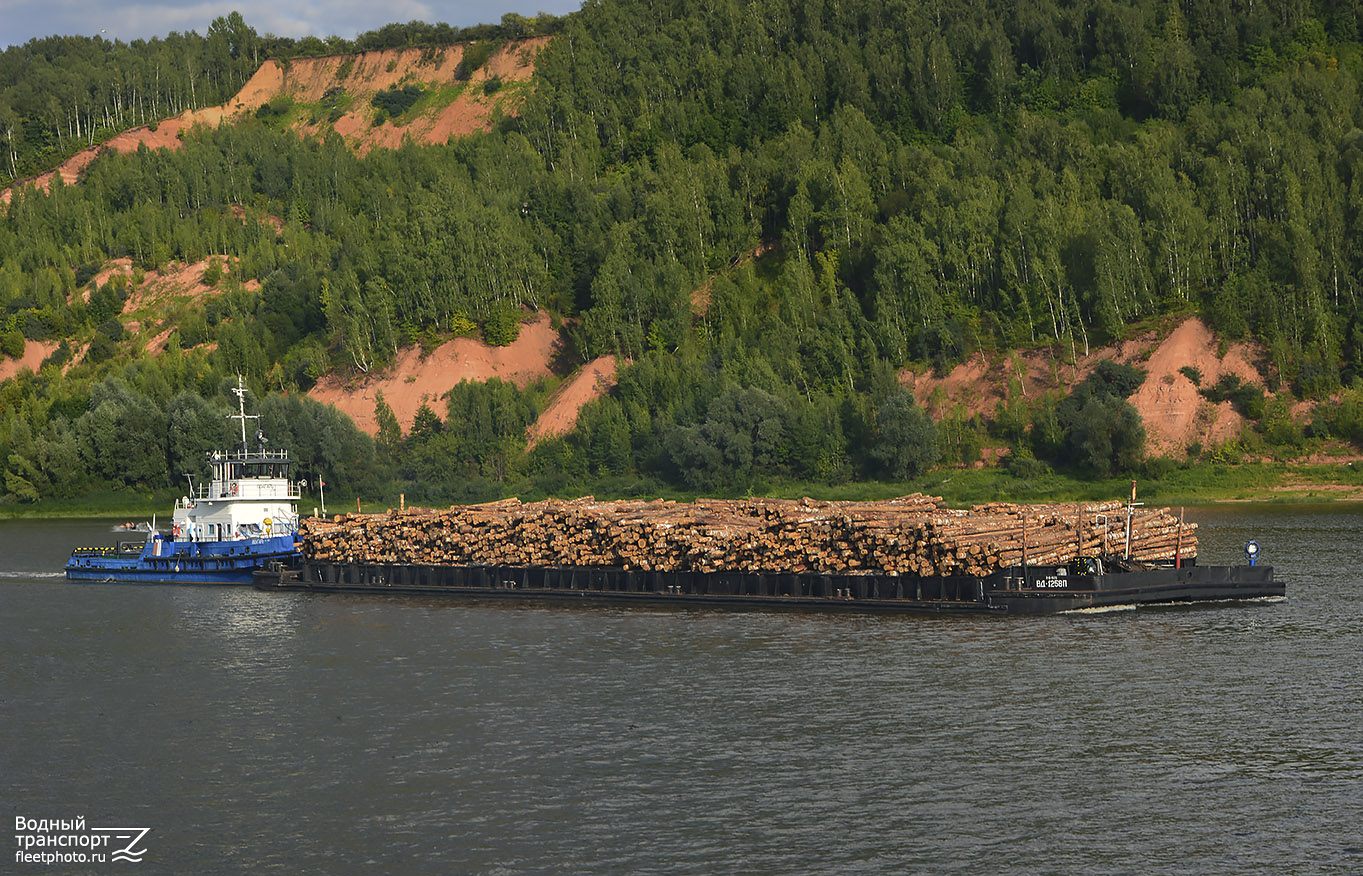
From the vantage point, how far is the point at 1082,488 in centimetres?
9919

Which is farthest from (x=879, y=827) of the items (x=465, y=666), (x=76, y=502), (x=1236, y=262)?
(x=76, y=502)

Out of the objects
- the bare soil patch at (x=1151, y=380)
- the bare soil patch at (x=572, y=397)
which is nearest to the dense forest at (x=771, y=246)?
the bare soil patch at (x=1151, y=380)

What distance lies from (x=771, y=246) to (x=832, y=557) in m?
103

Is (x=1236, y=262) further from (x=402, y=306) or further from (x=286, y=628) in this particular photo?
(x=286, y=628)

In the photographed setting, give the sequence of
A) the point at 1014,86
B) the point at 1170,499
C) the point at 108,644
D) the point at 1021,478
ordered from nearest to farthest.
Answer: the point at 108,644
the point at 1170,499
the point at 1021,478
the point at 1014,86

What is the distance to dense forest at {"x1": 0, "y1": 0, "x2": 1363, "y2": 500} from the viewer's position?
371 feet

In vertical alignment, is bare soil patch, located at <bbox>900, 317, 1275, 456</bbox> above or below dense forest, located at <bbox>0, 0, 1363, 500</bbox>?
below

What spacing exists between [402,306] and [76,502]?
3900 cm

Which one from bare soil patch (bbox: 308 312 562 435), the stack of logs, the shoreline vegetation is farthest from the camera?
bare soil patch (bbox: 308 312 562 435)

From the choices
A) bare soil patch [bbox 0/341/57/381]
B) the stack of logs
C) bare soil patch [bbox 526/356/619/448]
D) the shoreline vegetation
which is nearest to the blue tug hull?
the stack of logs

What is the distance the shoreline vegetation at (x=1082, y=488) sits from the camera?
312ft

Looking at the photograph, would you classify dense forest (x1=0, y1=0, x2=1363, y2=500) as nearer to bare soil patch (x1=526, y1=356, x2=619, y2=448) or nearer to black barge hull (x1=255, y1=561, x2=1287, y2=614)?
bare soil patch (x1=526, y1=356, x2=619, y2=448)

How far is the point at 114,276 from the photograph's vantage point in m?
172

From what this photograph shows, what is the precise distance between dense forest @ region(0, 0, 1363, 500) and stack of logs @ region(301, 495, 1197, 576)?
1964 inches
